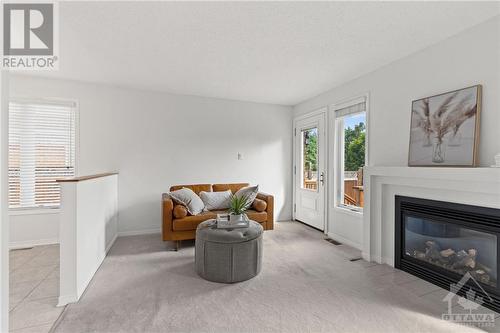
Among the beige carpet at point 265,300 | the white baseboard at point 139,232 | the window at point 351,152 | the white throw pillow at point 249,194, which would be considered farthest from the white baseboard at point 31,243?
the window at point 351,152

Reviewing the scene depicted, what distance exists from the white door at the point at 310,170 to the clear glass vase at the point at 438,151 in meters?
1.88

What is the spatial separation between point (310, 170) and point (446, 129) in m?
2.60

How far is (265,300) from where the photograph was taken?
228cm

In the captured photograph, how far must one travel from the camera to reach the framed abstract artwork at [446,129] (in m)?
2.30

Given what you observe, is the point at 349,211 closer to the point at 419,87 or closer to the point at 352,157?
the point at 352,157

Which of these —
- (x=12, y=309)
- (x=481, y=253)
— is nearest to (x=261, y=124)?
(x=481, y=253)

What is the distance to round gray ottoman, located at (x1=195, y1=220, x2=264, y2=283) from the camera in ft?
8.64

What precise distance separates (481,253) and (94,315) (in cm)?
349

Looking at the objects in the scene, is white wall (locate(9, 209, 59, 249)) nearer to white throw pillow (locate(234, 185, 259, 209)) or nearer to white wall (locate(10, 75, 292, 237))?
white wall (locate(10, 75, 292, 237))

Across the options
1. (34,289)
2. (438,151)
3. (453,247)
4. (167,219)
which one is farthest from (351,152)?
(34,289)

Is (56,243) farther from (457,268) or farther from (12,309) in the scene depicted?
(457,268)

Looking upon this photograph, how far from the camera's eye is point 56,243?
152 inches

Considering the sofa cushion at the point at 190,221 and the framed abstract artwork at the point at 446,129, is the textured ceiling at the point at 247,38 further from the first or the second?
the sofa cushion at the point at 190,221

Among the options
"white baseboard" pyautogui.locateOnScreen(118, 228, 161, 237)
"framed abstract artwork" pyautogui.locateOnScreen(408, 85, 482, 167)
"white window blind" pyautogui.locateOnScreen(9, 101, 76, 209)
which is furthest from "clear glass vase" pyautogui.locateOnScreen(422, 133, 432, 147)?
"white window blind" pyautogui.locateOnScreen(9, 101, 76, 209)
